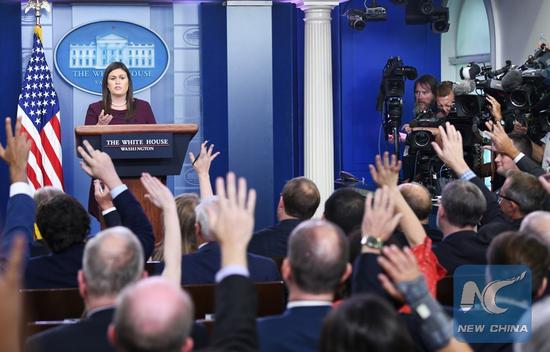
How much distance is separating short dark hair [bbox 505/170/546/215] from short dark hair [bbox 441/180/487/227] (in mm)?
Answer: 588

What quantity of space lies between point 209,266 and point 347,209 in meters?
0.76

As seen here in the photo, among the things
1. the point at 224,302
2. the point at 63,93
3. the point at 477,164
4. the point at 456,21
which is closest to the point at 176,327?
the point at 224,302

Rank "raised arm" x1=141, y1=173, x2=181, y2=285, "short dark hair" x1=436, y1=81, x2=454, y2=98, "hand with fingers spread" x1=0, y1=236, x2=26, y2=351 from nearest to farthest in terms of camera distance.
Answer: "hand with fingers spread" x1=0, y1=236, x2=26, y2=351, "raised arm" x1=141, y1=173, x2=181, y2=285, "short dark hair" x1=436, y1=81, x2=454, y2=98

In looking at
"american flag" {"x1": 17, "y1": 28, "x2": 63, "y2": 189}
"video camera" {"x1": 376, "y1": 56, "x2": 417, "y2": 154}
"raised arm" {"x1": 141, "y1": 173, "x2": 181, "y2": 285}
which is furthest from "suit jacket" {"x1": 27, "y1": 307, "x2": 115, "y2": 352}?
"video camera" {"x1": 376, "y1": 56, "x2": 417, "y2": 154}

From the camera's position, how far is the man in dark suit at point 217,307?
195cm

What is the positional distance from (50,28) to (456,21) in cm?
598

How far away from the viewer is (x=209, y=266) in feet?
13.4

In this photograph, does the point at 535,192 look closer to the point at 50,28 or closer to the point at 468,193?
the point at 468,193

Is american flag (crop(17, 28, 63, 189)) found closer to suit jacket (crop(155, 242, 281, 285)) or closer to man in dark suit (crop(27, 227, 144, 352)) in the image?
suit jacket (crop(155, 242, 281, 285))

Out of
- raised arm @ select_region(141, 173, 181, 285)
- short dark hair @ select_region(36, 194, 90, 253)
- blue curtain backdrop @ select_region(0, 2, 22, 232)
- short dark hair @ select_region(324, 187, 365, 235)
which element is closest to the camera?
raised arm @ select_region(141, 173, 181, 285)

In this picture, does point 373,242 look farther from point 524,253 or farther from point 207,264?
point 207,264

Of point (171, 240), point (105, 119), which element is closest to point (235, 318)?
point (171, 240)

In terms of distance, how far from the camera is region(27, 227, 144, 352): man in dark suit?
8.30ft

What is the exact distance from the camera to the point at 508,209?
4.77m
